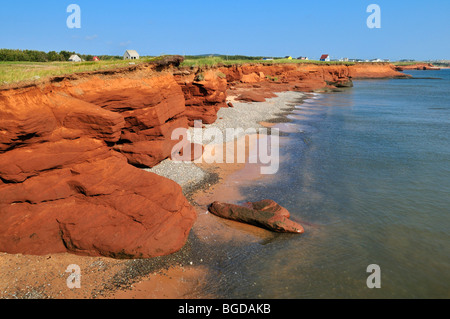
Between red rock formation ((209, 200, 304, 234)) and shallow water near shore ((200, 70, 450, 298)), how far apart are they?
42 cm

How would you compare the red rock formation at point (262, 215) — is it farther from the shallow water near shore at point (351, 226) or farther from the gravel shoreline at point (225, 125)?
the gravel shoreline at point (225, 125)

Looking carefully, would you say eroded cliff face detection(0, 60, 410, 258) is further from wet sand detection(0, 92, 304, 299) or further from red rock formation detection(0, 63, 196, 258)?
wet sand detection(0, 92, 304, 299)

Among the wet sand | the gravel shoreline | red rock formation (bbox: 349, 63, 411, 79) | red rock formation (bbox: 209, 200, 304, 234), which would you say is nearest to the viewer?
the wet sand

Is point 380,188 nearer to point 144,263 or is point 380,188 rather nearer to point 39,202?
point 144,263

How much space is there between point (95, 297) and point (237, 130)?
2057cm

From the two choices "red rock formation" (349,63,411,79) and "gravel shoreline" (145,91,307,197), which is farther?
"red rock formation" (349,63,411,79)

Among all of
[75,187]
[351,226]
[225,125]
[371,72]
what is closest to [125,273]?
[75,187]

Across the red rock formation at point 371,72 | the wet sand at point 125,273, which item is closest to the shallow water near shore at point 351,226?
the wet sand at point 125,273

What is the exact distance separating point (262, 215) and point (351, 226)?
4.06 metres

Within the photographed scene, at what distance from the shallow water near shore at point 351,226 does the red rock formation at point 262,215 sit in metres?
0.42

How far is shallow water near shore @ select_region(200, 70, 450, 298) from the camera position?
8875 mm

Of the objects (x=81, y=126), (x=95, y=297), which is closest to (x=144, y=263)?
(x=95, y=297)

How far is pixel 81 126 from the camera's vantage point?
10.3 metres

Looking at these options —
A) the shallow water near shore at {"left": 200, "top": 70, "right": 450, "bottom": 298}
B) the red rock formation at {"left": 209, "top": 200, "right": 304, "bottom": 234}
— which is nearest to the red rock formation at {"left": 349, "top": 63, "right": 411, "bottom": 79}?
A: the shallow water near shore at {"left": 200, "top": 70, "right": 450, "bottom": 298}
